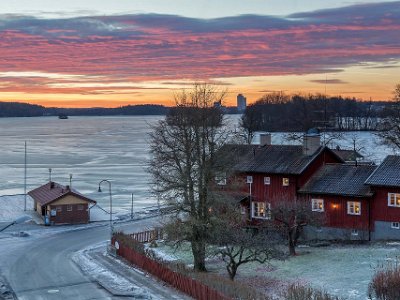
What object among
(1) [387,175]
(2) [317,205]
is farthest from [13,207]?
(1) [387,175]

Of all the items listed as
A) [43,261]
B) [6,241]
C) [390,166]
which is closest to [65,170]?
[6,241]

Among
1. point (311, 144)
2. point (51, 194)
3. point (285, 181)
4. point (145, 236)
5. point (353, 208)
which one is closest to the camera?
point (353, 208)

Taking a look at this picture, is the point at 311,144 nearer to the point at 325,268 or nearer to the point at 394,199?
the point at 394,199

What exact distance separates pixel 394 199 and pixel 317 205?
19.2 feet

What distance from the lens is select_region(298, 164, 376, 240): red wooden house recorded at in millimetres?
42656

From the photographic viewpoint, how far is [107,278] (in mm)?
34312

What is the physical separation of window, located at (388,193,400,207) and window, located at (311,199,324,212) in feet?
16.8

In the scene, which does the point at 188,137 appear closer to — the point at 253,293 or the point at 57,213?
the point at 253,293

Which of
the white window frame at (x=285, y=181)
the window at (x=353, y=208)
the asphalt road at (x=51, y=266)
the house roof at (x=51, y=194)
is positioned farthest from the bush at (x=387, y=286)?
the house roof at (x=51, y=194)

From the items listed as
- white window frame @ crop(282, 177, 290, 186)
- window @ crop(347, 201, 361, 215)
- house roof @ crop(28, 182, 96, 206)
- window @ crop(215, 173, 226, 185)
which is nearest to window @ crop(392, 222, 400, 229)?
window @ crop(347, 201, 361, 215)

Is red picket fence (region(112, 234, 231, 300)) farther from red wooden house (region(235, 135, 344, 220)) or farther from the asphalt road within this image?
red wooden house (region(235, 135, 344, 220))

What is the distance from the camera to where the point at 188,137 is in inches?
1489

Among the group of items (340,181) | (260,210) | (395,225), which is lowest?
(395,225)

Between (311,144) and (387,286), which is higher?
(311,144)
